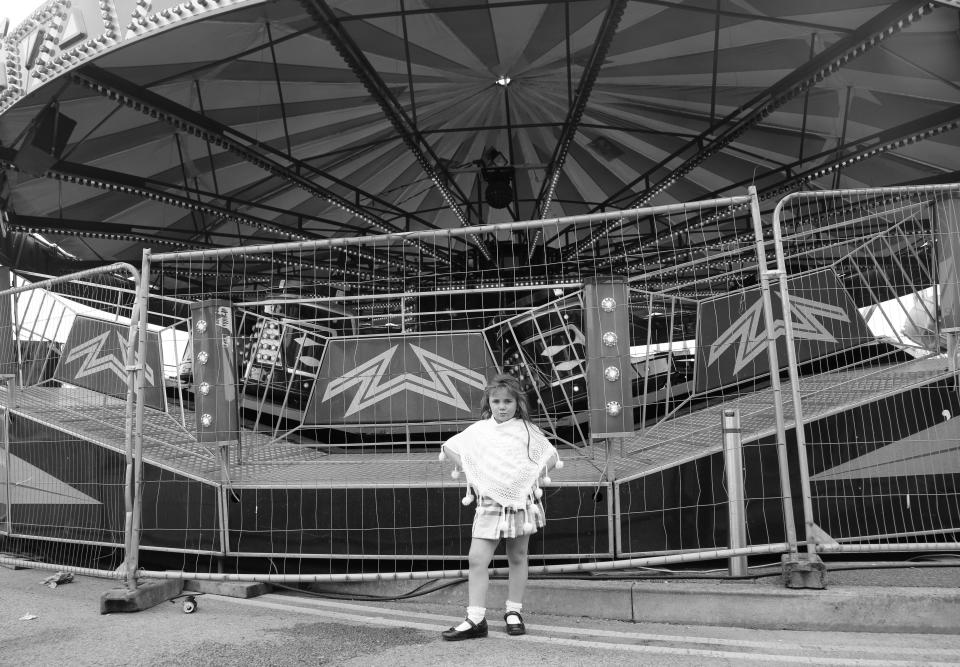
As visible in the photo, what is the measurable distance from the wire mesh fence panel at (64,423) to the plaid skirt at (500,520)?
3.34 meters

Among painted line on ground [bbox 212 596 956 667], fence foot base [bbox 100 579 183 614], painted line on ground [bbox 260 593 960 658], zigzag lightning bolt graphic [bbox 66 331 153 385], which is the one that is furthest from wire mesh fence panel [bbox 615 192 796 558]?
zigzag lightning bolt graphic [bbox 66 331 153 385]

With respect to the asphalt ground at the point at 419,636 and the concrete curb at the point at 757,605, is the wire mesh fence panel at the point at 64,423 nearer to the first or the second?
the asphalt ground at the point at 419,636

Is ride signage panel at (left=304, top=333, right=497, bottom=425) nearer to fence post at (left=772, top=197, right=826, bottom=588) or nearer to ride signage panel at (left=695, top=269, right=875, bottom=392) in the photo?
ride signage panel at (left=695, top=269, right=875, bottom=392)

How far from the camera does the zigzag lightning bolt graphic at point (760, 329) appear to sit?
6023 mm

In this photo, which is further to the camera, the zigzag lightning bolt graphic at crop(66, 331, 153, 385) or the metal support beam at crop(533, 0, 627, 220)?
the metal support beam at crop(533, 0, 627, 220)

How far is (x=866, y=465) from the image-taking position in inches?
211

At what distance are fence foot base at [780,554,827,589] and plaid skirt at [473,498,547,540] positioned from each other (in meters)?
1.58

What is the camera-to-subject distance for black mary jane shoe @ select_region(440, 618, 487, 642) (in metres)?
3.86

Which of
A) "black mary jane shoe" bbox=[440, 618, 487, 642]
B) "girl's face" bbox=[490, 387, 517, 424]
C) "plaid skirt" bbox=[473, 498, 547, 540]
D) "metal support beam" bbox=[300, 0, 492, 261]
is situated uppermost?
"metal support beam" bbox=[300, 0, 492, 261]

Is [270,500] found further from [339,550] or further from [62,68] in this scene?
[62,68]

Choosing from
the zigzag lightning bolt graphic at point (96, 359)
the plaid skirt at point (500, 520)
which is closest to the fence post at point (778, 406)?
the plaid skirt at point (500, 520)

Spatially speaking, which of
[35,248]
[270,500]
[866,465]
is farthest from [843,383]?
[35,248]

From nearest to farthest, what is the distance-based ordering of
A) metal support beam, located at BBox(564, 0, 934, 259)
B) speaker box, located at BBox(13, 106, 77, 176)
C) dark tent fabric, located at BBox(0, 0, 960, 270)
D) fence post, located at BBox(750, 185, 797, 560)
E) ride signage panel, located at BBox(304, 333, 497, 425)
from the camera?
fence post, located at BBox(750, 185, 797, 560) < ride signage panel, located at BBox(304, 333, 497, 425) < metal support beam, located at BBox(564, 0, 934, 259) < dark tent fabric, located at BBox(0, 0, 960, 270) < speaker box, located at BBox(13, 106, 77, 176)

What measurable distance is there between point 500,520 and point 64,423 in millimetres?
4721
